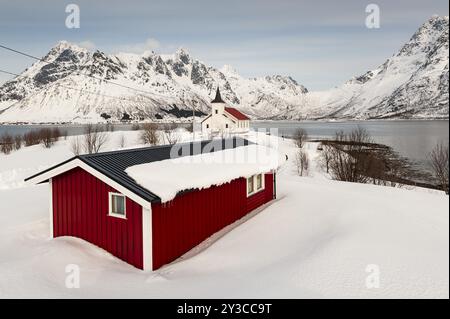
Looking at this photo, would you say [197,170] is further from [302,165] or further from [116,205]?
[302,165]

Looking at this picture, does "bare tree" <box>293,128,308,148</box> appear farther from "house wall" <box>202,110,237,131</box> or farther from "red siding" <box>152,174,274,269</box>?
"red siding" <box>152,174,274,269</box>

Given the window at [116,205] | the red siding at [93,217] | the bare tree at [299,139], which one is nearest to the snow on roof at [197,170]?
the window at [116,205]

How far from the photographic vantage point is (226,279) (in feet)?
30.7

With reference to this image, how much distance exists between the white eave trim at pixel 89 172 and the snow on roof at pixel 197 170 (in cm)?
55

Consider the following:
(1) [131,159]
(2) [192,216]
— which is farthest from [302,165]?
(1) [131,159]

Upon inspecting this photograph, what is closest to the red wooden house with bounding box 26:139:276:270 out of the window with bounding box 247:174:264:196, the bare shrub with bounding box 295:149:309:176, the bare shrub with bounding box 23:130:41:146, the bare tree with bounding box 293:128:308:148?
the window with bounding box 247:174:264:196

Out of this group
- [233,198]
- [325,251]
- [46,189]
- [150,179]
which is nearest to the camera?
[325,251]

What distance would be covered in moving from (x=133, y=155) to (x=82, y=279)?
541 cm

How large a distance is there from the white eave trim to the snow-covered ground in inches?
86.3

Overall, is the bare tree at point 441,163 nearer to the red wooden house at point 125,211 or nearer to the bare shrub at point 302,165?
the red wooden house at point 125,211

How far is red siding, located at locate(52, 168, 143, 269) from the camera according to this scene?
1117 cm
